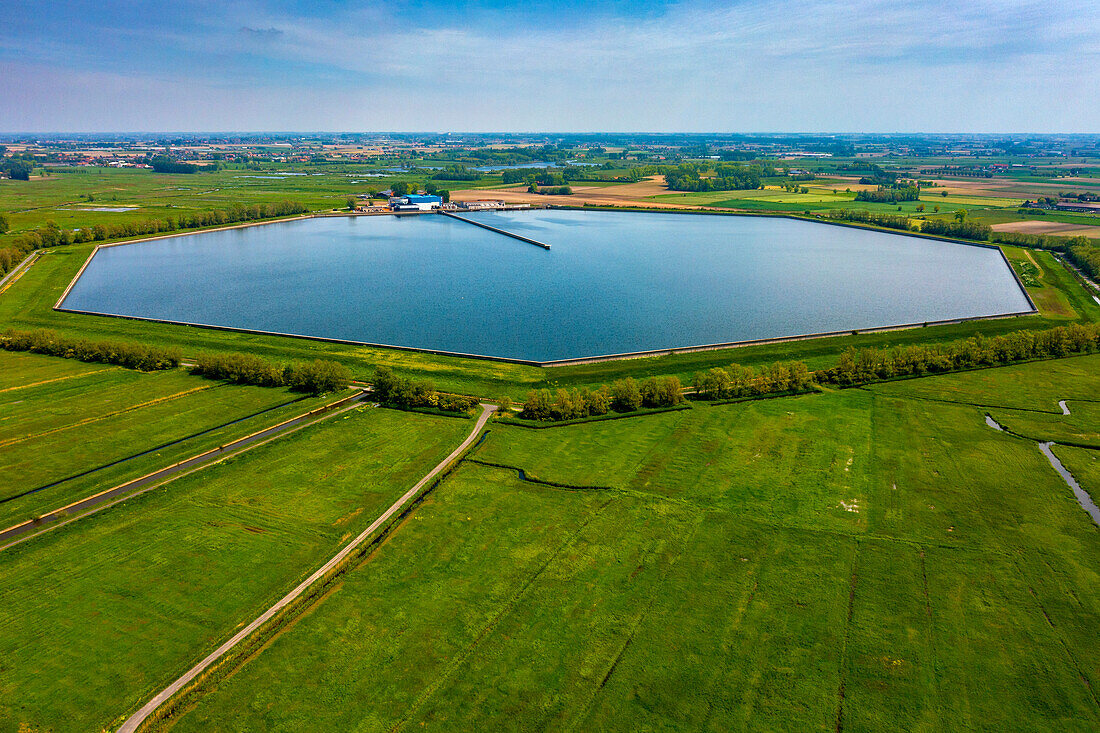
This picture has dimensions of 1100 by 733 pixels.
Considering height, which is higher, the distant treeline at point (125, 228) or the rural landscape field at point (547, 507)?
the distant treeline at point (125, 228)

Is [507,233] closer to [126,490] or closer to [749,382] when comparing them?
[749,382]

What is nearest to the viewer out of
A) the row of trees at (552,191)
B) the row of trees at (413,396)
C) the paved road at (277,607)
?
the paved road at (277,607)

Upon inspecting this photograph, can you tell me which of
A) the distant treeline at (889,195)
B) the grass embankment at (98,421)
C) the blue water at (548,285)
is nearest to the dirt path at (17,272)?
the blue water at (548,285)

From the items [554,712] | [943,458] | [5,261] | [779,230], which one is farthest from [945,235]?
[5,261]

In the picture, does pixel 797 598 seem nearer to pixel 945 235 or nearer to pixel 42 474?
pixel 42 474

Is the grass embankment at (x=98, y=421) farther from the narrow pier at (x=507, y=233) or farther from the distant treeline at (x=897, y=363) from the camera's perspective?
the narrow pier at (x=507, y=233)
